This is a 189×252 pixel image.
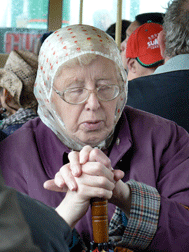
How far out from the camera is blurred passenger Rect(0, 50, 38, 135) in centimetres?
259

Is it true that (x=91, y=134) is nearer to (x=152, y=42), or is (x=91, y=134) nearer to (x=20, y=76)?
(x=20, y=76)

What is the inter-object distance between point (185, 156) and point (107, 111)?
0.34m

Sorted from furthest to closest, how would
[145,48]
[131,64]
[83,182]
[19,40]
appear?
[19,40] < [131,64] < [145,48] < [83,182]

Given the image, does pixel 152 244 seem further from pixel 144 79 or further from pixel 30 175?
pixel 144 79

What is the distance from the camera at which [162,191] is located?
1.36m

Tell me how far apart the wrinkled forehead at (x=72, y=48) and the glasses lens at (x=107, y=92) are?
Result: 3.7 inches

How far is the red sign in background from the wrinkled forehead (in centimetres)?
362

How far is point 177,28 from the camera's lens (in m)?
2.24

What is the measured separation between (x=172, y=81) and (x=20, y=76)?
3.64 ft

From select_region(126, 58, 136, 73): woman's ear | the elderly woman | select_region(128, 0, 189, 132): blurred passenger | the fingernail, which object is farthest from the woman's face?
select_region(126, 58, 136, 73): woman's ear

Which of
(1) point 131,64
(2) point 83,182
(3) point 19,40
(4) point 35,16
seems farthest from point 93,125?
(4) point 35,16

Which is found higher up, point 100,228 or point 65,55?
point 65,55

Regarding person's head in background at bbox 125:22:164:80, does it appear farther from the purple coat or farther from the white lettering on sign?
the purple coat

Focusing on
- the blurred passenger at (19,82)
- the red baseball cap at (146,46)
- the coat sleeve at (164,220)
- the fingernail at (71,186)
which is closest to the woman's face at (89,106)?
the coat sleeve at (164,220)
